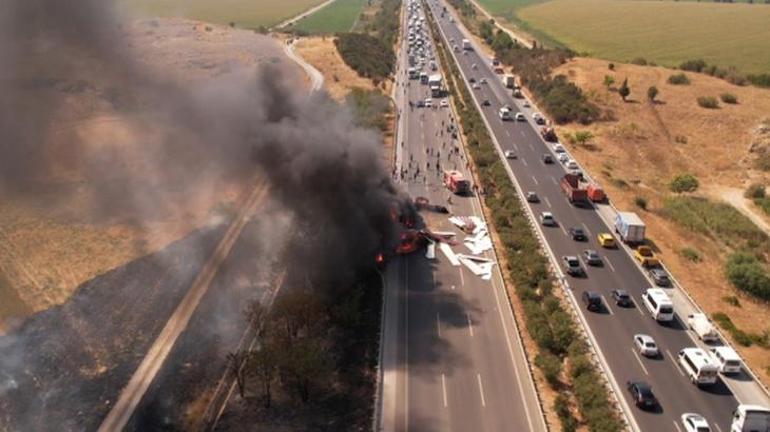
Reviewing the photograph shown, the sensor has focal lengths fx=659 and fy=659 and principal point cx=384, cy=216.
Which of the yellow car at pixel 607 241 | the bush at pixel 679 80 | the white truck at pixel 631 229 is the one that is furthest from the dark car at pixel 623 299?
the bush at pixel 679 80

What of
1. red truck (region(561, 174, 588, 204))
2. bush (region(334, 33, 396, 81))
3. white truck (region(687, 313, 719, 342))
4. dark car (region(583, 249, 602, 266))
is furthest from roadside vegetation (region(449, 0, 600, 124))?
white truck (region(687, 313, 719, 342))

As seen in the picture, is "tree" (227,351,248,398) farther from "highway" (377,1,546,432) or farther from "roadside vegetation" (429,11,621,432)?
"roadside vegetation" (429,11,621,432)

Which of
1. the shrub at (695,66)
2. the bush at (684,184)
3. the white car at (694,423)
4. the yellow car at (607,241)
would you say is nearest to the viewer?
the white car at (694,423)

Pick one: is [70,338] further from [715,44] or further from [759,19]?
[759,19]

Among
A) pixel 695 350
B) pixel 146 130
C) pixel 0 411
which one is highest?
pixel 146 130

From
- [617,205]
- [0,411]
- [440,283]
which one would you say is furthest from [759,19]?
[0,411]

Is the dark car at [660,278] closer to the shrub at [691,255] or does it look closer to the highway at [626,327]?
the highway at [626,327]

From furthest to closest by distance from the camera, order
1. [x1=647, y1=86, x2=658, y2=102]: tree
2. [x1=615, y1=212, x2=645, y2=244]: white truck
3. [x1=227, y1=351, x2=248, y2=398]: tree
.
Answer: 1. [x1=647, y1=86, x2=658, y2=102]: tree
2. [x1=615, y1=212, x2=645, y2=244]: white truck
3. [x1=227, y1=351, x2=248, y2=398]: tree
